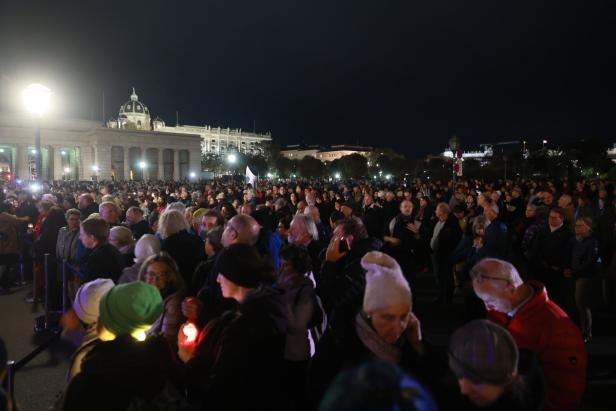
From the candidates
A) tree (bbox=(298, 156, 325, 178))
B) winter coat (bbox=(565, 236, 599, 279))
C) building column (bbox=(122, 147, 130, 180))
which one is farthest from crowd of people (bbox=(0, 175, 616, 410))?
tree (bbox=(298, 156, 325, 178))

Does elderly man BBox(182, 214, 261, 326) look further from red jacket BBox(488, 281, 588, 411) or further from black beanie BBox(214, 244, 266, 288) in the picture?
red jacket BBox(488, 281, 588, 411)

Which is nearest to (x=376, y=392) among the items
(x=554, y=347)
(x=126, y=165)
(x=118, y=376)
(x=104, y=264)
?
(x=118, y=376)

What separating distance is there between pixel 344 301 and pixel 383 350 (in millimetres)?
1073

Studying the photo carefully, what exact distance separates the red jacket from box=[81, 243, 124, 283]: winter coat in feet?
13.8

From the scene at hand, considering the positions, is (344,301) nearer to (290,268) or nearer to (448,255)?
(290,268)

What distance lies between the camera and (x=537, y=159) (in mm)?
49344

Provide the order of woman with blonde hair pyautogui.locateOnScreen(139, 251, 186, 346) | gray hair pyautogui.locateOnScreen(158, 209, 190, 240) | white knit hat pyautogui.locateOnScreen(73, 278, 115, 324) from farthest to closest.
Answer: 1. gray hair pyautogui.locateOnScreen(158, 209, 190, 240)
2. woman with blonde hair pyautogui.locateOnScreen(139, 251, 186, 346)
3. white knit hat pyautogui.locateOnScreen(73, 278, 115, 324)

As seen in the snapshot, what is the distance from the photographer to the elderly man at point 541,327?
2.57m

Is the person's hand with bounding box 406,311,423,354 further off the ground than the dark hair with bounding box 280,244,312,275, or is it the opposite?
the dark hair with bounding box 280,244,312,275

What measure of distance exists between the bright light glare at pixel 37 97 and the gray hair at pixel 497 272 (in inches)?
455

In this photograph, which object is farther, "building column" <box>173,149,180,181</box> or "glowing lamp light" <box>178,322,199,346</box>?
"building column" <box>173,149,180,181</box>

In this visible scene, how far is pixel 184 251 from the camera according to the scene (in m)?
5.77

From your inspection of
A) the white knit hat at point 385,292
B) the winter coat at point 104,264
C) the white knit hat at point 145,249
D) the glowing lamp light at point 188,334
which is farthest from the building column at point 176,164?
the white knit hat at point 385,292

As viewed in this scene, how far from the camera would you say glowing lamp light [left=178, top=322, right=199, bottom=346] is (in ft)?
10.0
